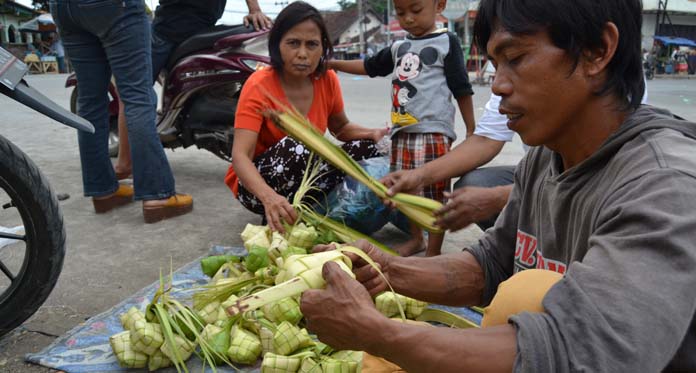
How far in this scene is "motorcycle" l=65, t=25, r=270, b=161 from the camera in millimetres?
4250

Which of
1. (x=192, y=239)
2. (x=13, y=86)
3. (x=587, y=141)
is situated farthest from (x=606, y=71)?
(x=192, y=239)

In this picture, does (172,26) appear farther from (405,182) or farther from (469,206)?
(469,206)

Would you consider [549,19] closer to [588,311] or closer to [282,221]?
[588,311]

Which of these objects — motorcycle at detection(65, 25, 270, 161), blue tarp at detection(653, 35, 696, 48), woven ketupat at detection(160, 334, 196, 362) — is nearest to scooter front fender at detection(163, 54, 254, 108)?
motorcycle at detection(65, 25, 270, 161)

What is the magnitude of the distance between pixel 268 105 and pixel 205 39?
155 centimetres

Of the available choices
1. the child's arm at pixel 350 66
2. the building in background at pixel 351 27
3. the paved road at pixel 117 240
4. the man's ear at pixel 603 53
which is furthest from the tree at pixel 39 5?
the man's ear at pixel 603 53

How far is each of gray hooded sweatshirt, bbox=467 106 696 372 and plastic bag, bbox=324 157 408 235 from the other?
210 cm

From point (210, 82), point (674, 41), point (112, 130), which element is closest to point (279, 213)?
point (210, 82)

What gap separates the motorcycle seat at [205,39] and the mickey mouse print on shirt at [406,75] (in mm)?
1589

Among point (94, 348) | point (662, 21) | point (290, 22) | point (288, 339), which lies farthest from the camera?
point (662, 21)

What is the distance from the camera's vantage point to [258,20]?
4289 millimetres

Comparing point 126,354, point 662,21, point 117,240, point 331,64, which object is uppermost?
point 662,21

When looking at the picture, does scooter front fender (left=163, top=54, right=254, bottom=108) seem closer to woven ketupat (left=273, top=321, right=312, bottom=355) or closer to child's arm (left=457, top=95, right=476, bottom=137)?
child's arm (left=457, top=95, right=476, bottom=137)

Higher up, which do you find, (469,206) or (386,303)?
(469,206)
